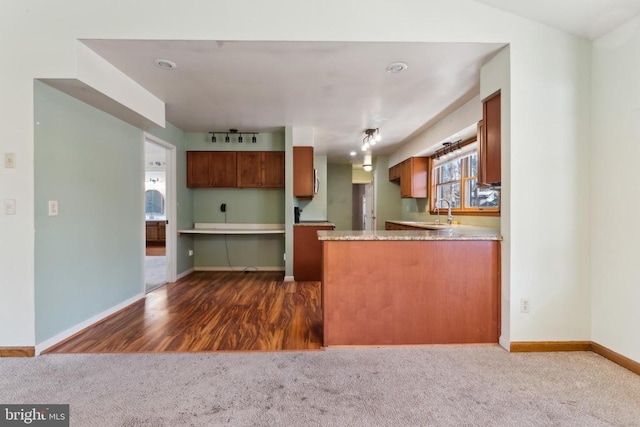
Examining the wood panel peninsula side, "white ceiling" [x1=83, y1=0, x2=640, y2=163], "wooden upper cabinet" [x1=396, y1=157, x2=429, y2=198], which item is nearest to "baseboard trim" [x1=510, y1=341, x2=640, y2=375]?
the wood panel peninsula side

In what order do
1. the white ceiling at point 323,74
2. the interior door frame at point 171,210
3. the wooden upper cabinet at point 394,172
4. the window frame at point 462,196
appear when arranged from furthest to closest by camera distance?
1. the wooden upper cabinet at point 394,172
2. the interior door frame at point 171,210
3. the window frame at point 462,196
4. the white ceiling at point 323,74

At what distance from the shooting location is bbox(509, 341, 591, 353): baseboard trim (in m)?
2.16

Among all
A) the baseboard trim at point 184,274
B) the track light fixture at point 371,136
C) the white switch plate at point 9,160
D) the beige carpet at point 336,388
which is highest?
the track light fixture at point 371,136

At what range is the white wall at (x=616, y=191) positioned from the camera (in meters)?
1.91

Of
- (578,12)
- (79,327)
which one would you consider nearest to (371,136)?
(578,12)

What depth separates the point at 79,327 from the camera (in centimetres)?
254

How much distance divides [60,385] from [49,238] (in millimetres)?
1159

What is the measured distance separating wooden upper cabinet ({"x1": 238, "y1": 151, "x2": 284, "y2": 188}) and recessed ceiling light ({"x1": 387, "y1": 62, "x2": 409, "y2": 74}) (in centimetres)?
260

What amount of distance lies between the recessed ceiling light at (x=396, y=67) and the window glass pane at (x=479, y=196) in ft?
5.83

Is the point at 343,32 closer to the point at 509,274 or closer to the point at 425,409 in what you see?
the point at 509,274

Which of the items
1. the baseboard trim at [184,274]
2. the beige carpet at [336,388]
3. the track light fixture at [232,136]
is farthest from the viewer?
the track light fixture at [232,136]

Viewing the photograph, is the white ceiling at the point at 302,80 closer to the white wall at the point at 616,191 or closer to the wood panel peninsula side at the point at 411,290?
the white wall at the point at 616,191

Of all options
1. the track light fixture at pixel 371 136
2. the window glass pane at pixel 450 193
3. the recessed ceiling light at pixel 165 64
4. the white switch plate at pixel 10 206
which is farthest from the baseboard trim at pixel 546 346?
the white switch plate at pixel 10 206

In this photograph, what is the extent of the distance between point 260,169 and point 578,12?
13.2ft
